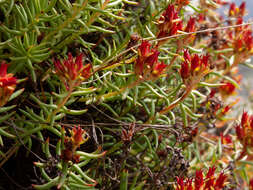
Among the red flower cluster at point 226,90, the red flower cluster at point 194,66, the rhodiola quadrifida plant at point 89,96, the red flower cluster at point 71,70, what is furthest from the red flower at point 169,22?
the red flower cluster at point 226,90

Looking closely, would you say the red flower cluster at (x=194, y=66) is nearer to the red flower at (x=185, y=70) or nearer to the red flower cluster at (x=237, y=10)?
the red flower at (x=185, y=70)

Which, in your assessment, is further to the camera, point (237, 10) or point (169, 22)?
point (237, 10)

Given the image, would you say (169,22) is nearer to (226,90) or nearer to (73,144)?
(73,144)

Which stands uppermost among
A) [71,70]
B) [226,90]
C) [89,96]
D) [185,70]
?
[71,70]

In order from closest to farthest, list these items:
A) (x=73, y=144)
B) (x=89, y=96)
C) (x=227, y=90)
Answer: (x=73, y=144)
(x=89, y=96)
(x=227, y=90)

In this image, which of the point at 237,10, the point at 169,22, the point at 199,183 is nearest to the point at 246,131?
the point at 199,183

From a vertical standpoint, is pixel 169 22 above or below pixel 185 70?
above

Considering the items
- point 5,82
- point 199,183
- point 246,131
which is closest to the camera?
point 5,82
